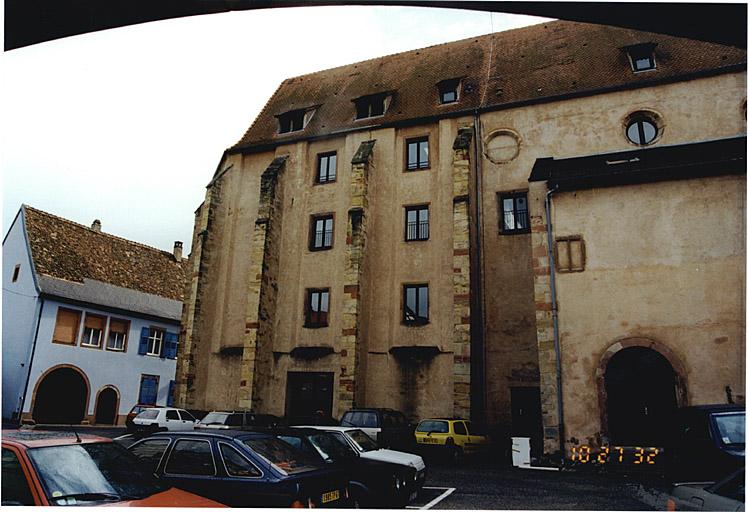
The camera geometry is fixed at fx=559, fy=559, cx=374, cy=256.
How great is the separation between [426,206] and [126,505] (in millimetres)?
17169

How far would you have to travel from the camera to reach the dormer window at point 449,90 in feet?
73.3

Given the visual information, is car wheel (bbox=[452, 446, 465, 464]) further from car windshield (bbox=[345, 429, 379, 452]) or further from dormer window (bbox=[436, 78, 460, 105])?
dormer window (bbox=[436, 78, 460, 105])

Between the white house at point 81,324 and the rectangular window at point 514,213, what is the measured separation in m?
17.9

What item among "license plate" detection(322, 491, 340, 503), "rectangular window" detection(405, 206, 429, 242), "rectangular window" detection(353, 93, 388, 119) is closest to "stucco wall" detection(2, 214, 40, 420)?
"rectangular window" detection(353, 93, 388, 119)

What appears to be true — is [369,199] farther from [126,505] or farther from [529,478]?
[126,505]

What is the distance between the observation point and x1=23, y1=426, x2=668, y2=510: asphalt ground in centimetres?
885

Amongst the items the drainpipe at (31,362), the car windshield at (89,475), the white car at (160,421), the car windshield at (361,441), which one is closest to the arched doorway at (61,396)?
the drainpipe at (31,362)

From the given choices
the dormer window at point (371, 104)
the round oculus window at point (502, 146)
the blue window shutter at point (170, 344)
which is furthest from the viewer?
the blue window shutter at point (170, 344)

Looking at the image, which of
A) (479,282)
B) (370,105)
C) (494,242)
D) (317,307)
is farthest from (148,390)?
(494,242)

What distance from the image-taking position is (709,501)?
18.4 feet

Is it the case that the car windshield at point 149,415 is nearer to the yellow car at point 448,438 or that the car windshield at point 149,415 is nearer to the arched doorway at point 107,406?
the arched doorway at point 107,406

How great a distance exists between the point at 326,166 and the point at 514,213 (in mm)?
7965

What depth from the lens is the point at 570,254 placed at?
1391cm

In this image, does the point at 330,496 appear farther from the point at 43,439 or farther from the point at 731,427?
the point at 731,427
